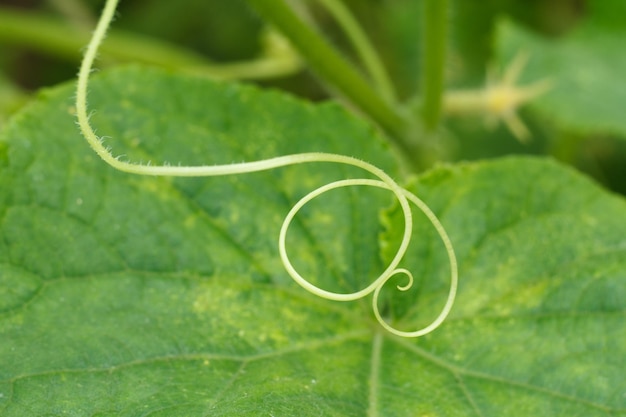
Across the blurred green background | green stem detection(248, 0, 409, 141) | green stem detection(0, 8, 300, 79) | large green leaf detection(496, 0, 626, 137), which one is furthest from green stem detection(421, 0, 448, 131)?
the blurred green background

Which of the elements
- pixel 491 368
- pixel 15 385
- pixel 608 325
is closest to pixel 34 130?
pixel 15 385

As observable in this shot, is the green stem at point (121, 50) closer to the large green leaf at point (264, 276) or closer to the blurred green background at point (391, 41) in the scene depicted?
the blurred green background at point (391, 41)

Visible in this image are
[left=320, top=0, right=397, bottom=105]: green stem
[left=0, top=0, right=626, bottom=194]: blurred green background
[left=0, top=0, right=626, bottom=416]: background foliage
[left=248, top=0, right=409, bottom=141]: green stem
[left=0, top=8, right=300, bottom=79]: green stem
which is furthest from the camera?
[left=0, top=0, right=626, bottom=194]: blurred green background

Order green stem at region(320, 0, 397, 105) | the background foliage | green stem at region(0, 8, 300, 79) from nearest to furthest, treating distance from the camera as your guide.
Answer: the background foliage, green stem at region(320, 0, 397, 105), green stem at region(0, 8, 300, 79)

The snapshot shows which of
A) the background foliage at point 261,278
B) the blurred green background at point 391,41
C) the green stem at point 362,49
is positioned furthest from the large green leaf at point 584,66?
the background foliage at point 261,278

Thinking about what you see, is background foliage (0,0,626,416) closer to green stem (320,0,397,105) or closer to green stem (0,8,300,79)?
green stem (320,0,397,105)

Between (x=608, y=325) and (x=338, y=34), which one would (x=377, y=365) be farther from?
(x=338, y=34)

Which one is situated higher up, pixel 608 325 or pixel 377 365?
pixel 608 325
